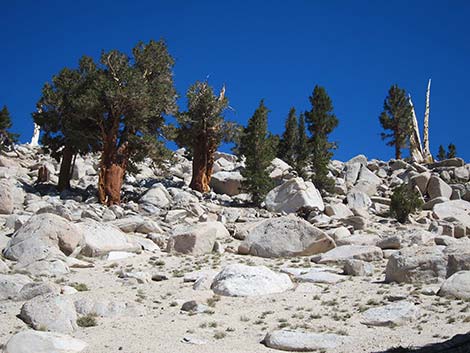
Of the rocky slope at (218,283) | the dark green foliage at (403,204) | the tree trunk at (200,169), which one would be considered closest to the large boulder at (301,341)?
the rocky slope at (218,283)

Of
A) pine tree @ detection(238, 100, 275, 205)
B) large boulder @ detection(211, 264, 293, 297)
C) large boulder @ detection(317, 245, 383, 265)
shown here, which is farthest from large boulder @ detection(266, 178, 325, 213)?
large boulder @ detection(211, 264, 293, 297)

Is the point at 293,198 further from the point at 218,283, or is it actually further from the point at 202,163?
the point at 218,283

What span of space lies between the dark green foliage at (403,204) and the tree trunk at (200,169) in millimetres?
11498

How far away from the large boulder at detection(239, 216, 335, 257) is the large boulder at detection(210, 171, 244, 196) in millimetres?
15355

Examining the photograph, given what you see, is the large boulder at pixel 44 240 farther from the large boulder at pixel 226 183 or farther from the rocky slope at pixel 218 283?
the large boulder at pixel 226 183

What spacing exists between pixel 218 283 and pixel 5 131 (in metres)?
35.8

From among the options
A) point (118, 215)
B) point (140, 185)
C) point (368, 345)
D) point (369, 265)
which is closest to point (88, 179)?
point (140, 185)

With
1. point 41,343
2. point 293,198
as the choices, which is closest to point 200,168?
point 293,198

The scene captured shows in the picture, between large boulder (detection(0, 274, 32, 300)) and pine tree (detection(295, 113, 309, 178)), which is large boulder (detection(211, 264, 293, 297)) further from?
pine tree (detection(295, 113, 309, 178))

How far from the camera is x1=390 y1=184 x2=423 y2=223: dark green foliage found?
2672cm

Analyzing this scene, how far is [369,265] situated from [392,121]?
126ft

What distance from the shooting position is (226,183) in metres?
33.9

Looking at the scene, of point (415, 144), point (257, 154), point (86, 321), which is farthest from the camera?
point (415, 144)

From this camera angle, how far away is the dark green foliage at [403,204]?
87.7 feet
